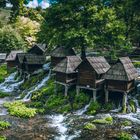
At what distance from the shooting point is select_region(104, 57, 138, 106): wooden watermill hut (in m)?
35.7

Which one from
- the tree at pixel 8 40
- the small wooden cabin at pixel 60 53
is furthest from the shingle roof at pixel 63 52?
the tree at pixel 8 40

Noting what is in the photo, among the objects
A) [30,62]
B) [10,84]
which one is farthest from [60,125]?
[10,84]

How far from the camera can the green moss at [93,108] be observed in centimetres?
3578

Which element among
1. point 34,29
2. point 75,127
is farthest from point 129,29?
point 34,29

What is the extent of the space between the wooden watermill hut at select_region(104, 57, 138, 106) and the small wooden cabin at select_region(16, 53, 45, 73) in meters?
18.5

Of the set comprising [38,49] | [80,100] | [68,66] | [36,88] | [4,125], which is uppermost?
[38,49]

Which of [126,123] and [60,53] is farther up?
[60,53]

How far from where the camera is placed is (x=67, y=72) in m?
39.2

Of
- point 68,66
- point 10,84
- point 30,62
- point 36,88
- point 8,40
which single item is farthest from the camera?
point 8,40

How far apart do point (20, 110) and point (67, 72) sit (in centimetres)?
702

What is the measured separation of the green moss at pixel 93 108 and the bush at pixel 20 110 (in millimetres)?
6005

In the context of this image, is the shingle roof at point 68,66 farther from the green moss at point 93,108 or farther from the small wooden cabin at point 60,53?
the small wooden cabin at point 60,53

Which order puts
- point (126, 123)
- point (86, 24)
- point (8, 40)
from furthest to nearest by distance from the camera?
point (8, 40) < point (86, 24) < point (126, 123)

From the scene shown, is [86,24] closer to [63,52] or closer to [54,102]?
[63,52]
